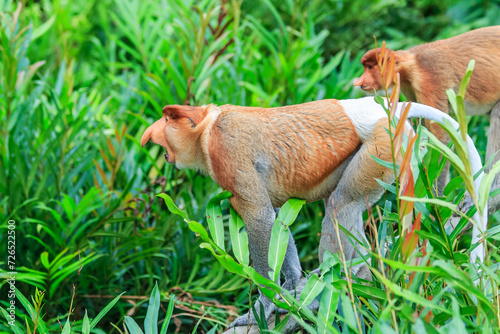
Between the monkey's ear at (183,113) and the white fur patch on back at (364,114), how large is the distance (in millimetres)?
510

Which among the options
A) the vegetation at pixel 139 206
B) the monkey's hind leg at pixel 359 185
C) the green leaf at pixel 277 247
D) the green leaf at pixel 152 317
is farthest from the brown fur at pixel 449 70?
the green leaf at pixel 152 317

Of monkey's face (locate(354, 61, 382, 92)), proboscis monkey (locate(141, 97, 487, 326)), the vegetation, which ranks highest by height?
monkey's face (locate(354, 61, 382, 92))

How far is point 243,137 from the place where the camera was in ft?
5.45

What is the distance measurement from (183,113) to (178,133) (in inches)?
2.7

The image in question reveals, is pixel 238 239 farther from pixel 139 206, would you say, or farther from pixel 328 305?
pixel 139 206

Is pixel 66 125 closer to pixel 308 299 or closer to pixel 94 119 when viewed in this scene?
pixel 94 119

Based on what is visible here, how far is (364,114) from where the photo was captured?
1.67m

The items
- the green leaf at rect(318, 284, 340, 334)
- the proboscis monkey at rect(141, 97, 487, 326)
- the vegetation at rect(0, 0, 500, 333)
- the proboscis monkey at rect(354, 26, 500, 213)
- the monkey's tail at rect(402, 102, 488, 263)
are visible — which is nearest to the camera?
the green leaf at rect(318, 284, 340, 334)

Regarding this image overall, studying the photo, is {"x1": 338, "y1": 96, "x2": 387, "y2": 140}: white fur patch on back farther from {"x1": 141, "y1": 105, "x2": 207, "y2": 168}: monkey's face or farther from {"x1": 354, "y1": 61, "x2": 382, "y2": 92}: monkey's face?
{"x1": 141, "y1": 105, "x2": 207, "y2": 168}: monkey's face

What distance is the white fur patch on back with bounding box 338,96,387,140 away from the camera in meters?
1.64

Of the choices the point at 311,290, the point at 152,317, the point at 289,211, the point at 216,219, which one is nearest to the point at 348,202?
the point at 289,211

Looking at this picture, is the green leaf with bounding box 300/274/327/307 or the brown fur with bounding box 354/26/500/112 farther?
the brown fur with bounding box 354/26/500/112

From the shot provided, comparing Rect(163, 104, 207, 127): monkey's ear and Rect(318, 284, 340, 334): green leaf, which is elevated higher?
Rect(163, 104, 207, 127): monkey's ear

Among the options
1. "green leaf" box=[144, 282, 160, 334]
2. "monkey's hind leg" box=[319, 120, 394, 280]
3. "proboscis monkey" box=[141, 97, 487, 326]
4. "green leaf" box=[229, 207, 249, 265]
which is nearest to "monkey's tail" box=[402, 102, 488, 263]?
"proboscis monkey" box=[141, 97, 487, 326]
